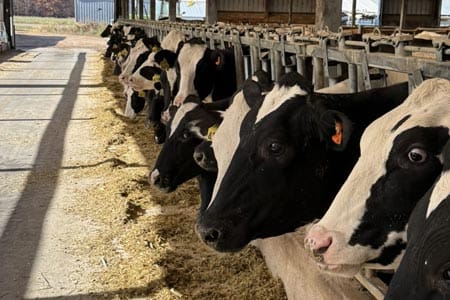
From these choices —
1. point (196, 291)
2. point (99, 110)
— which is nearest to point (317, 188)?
point (196, 291)

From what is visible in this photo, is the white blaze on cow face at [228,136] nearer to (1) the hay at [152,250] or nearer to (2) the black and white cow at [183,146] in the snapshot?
(2) the black and white cow at [183,146]

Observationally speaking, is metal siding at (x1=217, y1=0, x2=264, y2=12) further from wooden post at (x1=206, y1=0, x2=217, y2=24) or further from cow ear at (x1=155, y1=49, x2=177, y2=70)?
cow ear at (x1=155, y1=49, x2=177, y2=70)

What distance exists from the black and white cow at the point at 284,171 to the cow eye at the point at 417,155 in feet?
2.25

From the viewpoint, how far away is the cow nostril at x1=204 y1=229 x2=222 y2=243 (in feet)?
9.73

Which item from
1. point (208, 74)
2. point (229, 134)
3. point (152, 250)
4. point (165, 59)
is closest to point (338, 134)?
point (229, 134)

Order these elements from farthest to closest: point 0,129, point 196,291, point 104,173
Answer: point 0,129 → point 104,173 → point 196,291

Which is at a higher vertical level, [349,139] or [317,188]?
[349,139]

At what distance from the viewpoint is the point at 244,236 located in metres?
3.02

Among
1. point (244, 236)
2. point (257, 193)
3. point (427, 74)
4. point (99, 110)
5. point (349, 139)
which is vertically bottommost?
point (99, 110)

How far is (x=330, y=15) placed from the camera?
19.2 feet

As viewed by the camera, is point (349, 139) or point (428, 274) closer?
point (428, 274)

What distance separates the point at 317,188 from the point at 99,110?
975cm

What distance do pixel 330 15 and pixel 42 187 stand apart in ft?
11.6

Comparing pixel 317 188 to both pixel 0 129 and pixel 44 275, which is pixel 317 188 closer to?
pixel 44 275
